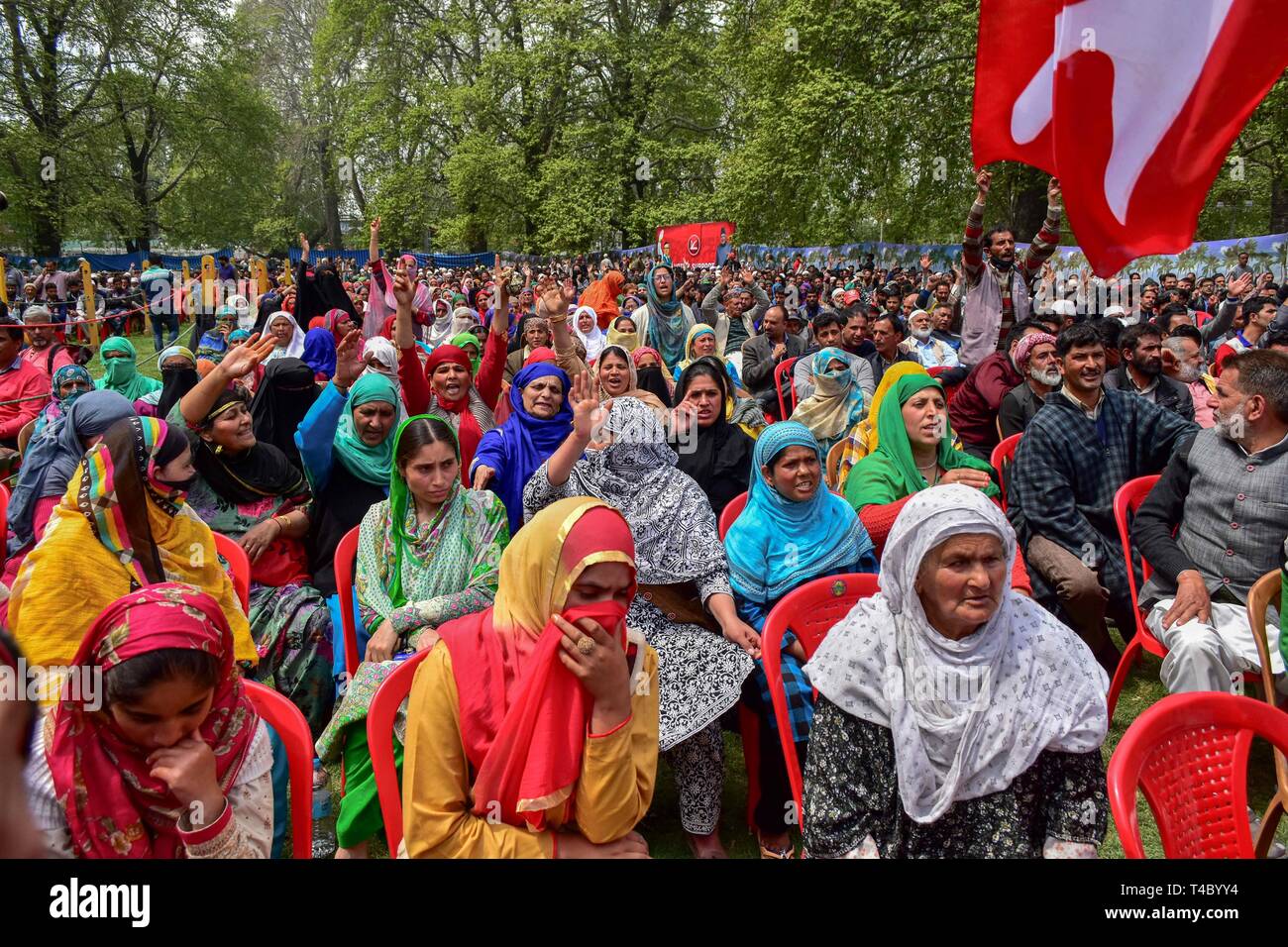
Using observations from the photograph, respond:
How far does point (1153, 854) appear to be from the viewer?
2.66 meters

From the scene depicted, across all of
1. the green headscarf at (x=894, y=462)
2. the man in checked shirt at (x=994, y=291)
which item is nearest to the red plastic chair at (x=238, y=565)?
the green headscarf at (x=894, y=462)

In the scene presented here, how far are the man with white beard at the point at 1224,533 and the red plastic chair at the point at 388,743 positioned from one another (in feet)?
8.16

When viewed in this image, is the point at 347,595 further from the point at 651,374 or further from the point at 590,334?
the point at 590,334

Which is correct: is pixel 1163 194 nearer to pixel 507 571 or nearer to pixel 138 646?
pixel 507 571

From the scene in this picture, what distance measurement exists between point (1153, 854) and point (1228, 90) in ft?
10.7

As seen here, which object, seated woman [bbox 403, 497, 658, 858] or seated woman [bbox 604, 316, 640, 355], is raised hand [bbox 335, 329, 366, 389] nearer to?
seated woman [bbox 403, 497, 658, 858]

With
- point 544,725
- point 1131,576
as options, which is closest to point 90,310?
point 544,725

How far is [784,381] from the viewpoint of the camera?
671cm

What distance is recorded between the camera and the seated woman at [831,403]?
5070mm

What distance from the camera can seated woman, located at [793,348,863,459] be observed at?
16.6ft

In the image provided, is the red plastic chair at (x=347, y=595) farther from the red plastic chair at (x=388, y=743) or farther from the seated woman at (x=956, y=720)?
the seated woman at (x=956, y=720)

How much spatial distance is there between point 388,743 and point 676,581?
1.24 meters
